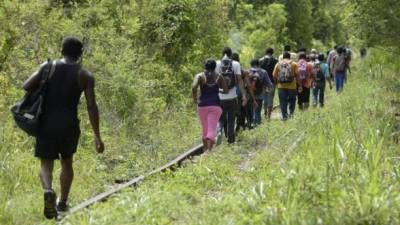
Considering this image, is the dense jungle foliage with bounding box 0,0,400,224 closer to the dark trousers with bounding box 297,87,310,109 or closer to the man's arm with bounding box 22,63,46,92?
the man's arm with bounding box 22,63,46,92

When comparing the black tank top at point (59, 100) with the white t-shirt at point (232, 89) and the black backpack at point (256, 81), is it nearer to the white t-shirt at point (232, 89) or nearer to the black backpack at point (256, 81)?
the white t-shirt at point (232, 89)

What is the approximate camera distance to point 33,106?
6.64m

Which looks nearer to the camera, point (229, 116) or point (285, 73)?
point (229, 116)

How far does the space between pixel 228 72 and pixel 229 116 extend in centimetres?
87

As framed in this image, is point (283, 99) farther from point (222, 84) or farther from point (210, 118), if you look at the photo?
point (210, 118)

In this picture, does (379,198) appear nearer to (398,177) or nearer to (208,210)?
(398,177)

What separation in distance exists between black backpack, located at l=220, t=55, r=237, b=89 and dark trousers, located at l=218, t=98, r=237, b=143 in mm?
331

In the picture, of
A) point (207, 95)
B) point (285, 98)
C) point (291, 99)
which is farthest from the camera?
point (291, 99)

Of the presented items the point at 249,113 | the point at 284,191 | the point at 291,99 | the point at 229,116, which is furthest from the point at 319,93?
the point at 284,191

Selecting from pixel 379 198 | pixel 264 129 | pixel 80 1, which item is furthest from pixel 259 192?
pixel 80 1

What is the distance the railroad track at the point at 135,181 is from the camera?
7.18 m

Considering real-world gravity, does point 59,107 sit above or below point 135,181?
above

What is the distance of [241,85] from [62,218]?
6.15 meters

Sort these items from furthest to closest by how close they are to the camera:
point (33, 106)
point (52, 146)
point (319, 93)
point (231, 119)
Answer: point (319, 93) < point (231, 119) < point (52, 146) < point (33, 106)
